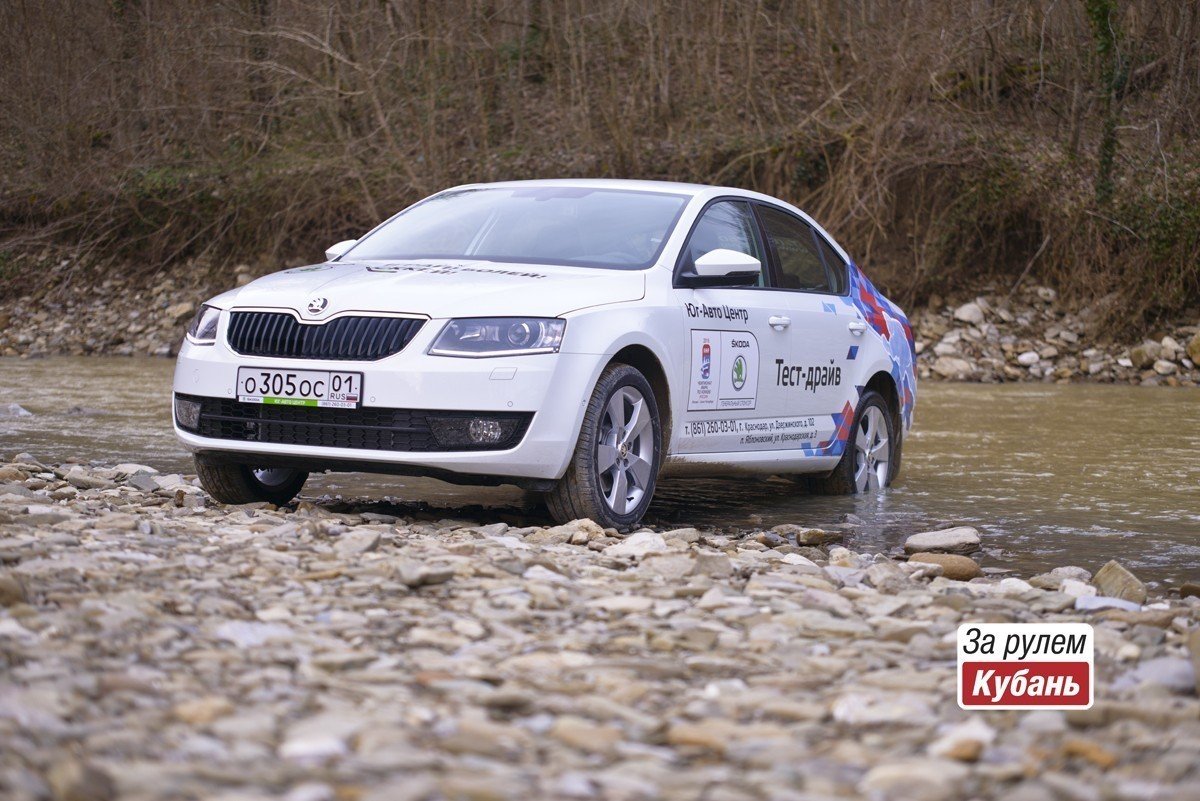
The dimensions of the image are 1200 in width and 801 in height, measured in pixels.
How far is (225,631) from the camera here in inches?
150

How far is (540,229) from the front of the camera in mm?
7152

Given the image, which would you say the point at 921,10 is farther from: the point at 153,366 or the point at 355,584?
the point at 355,584

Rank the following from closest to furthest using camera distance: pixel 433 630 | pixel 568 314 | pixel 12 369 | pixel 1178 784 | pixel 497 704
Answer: pixel 1178 784 → pixel 497 704 → pixel 433 630 → pixel 568 314 → pixel 12 369

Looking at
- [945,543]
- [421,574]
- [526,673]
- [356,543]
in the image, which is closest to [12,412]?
[356,543]

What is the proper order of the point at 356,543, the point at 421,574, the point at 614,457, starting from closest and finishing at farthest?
the point at 421,574 → the point at 356,543 → the point at 614,457

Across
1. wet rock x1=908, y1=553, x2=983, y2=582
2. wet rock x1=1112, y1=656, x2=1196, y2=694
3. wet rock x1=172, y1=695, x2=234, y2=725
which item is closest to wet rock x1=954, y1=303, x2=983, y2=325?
wet rock x1=908, y1=553, x2=983, y2=582

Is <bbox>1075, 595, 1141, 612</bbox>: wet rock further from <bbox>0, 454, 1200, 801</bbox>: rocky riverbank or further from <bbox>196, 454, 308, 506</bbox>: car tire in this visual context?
<bbox>196, 454, 308, 506</bbox>: car tire

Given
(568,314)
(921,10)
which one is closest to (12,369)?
(921,10)

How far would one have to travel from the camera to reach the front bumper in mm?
5930

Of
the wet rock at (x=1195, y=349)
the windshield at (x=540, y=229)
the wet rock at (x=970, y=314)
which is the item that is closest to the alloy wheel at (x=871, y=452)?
the windshield at (x=540, y=229)

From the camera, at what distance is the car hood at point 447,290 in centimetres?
606

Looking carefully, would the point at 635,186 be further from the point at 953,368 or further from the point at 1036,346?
the point at 1036,346

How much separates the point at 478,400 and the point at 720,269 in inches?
59.3

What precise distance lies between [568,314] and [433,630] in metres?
2.26
